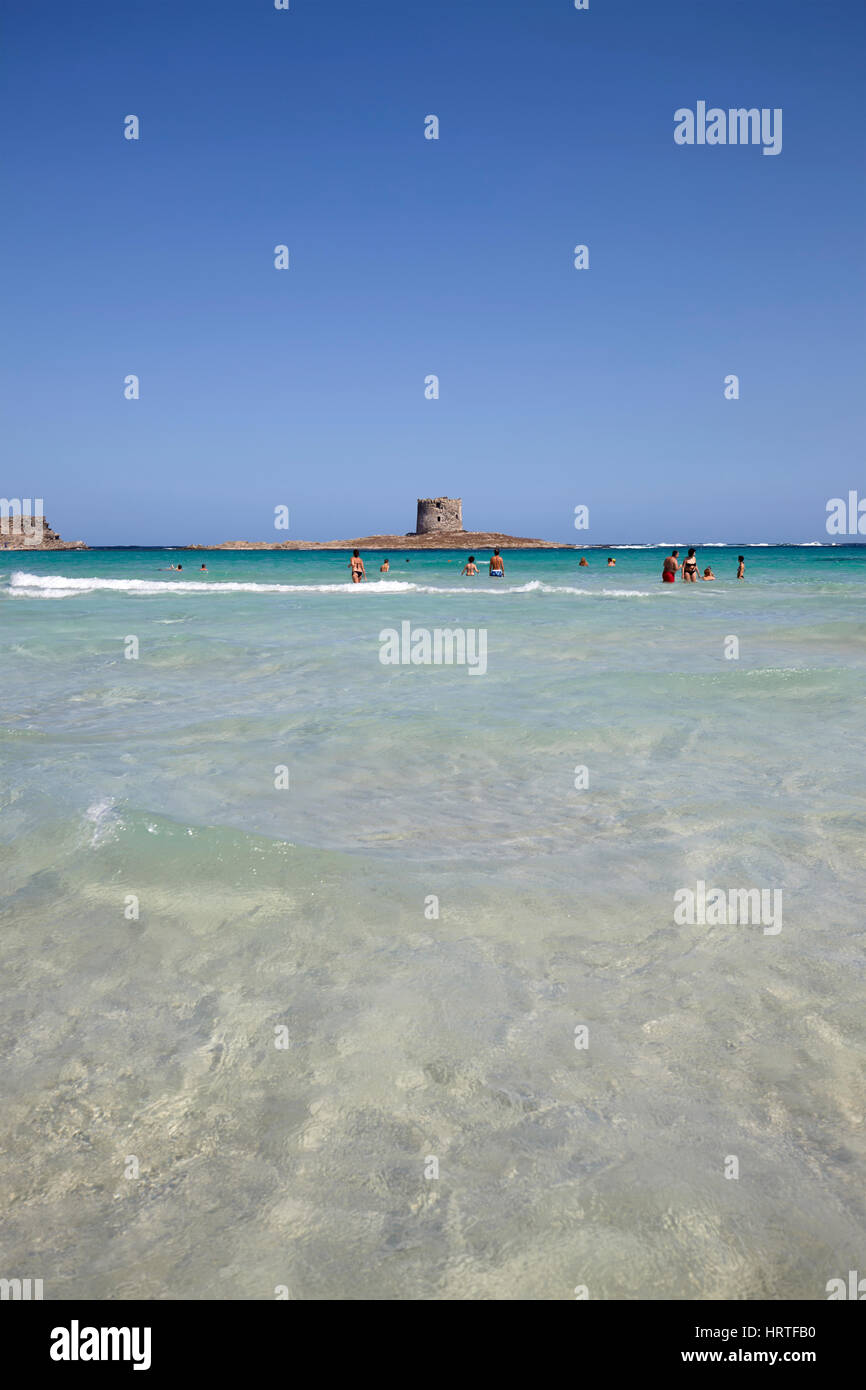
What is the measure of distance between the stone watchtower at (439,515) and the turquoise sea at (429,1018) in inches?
4678

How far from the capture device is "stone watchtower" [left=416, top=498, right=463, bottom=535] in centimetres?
12238

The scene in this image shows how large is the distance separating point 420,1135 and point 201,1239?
25.2 inches

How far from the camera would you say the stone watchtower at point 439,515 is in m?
122

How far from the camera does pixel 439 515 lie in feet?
400

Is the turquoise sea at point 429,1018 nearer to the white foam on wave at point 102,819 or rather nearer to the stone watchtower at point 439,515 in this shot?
the white foam on wave at point 102,819

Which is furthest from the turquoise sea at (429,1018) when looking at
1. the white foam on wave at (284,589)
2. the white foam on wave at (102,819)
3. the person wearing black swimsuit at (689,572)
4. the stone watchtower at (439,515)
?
the stone watchtower at (439,515)

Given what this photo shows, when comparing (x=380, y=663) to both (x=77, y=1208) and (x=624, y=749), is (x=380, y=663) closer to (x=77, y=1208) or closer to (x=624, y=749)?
(x=624, y=749)

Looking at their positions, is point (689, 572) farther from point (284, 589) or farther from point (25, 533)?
point (25, 533)

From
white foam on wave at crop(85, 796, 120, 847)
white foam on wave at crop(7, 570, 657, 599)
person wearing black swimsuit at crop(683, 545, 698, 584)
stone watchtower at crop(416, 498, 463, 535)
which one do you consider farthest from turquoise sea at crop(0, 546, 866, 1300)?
stone watchtower at crop(416, 498, 463, 535)

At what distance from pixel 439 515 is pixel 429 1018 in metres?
123

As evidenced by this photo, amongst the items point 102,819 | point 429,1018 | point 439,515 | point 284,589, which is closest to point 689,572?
point 284,589

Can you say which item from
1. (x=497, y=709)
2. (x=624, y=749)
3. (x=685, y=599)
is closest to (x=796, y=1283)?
(x=624, y=749)

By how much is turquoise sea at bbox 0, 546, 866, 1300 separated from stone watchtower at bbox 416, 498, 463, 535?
11882cm

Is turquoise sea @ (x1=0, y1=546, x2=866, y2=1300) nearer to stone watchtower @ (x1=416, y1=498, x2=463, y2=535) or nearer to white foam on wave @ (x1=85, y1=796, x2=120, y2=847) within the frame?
white foam on wave @ (x1=85, y1=796, x2=120, y2=847)
